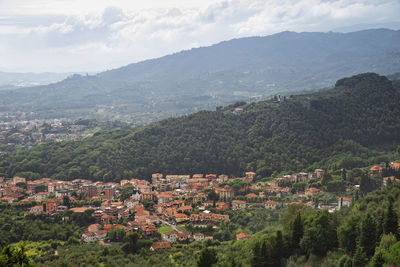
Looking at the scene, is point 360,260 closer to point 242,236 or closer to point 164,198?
point 242,236

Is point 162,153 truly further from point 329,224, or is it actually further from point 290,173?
point 329,224

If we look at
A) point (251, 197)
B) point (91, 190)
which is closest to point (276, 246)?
point (251, 197)

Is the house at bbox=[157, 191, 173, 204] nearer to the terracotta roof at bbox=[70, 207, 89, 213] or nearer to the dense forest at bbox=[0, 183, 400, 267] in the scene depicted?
the terracotta roof at bbox=[70, 207, 89, 213]

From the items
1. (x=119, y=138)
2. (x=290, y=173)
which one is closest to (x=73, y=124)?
(x=119, y=138)

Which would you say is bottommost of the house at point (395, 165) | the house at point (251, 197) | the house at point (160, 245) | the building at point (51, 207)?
the house at point (251, 197)

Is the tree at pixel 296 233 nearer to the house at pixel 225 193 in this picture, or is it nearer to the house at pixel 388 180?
the house at pixel 388 180

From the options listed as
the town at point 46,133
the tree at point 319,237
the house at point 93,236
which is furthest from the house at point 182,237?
the town at point 46,133
